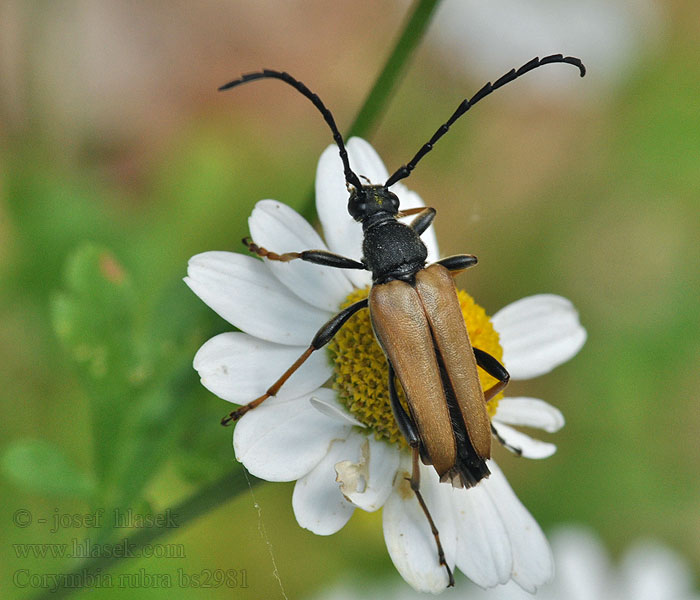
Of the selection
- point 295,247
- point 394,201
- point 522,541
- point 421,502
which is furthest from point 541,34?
point 421,502

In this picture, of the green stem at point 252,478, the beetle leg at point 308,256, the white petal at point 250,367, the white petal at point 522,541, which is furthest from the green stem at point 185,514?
the white petal at point 522,541

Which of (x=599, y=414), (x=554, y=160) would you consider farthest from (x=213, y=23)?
(x=599, y=414)

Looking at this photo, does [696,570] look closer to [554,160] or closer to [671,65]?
[554,160]

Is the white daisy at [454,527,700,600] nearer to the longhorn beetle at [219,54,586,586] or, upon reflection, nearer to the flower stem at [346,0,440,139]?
the longhorn beetle at [219,54,586,586]

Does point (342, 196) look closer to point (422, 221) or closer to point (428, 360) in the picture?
point (422, 221)

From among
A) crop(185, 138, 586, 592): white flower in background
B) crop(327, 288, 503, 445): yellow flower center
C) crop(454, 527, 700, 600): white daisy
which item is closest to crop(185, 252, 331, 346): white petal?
crop(185, 138, 586, 592): white flower in background

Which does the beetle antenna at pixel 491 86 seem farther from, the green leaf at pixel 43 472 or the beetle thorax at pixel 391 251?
the green leaf at pixel 43 472
